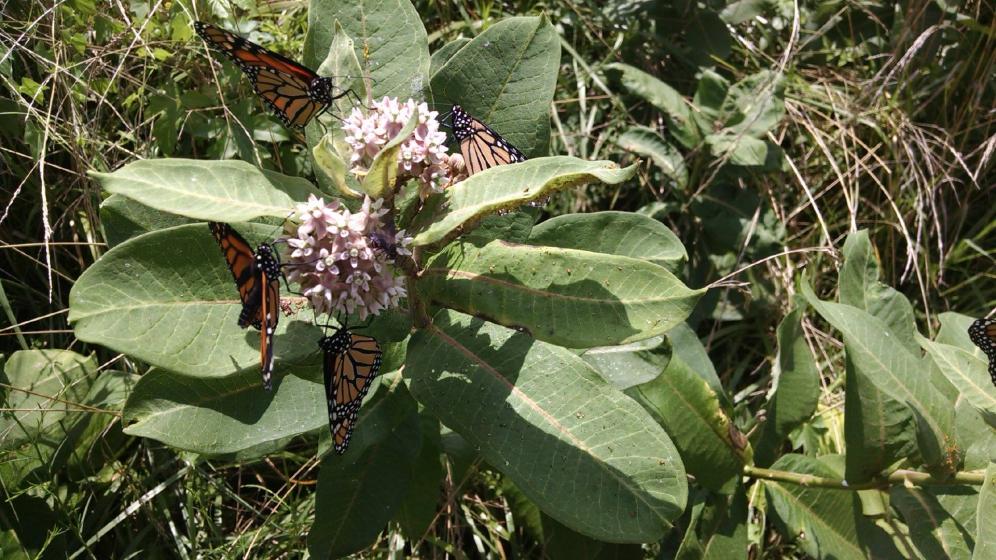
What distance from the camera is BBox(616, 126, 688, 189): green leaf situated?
398 centimetres

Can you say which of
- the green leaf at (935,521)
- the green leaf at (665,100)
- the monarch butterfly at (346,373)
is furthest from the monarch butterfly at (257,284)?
the green leaf at (665,100)

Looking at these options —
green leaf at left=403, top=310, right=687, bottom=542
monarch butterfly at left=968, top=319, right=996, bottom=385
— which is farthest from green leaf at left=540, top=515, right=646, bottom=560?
monarch butterfly at left=968, top=319, right=996, bottom=385

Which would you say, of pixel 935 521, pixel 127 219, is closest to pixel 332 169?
pixel 127 219

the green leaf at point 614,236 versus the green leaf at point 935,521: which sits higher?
the green leaf at point 614,236

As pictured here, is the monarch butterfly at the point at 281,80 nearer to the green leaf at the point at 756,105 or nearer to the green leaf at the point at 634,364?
the green leaf at the point at 634,364

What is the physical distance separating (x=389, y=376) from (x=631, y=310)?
2.65 ft

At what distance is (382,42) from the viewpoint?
8.20 ft

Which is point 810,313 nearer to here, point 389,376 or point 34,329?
point 389,376

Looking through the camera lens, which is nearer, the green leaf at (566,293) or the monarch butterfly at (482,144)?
the green leaf at (566,293)

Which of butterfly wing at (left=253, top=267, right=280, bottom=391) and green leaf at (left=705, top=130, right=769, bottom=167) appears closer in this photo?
butterfly wing at (left=253, top=267, right=280, bottom=391)

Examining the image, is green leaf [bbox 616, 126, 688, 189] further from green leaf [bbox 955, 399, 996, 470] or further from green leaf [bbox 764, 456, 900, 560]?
green leaf [bbox 955, 399, 996, 470]

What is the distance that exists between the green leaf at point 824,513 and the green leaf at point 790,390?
0.35ft

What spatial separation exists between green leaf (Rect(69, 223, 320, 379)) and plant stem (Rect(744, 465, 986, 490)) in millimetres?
1659

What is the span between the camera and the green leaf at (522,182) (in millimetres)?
1854
